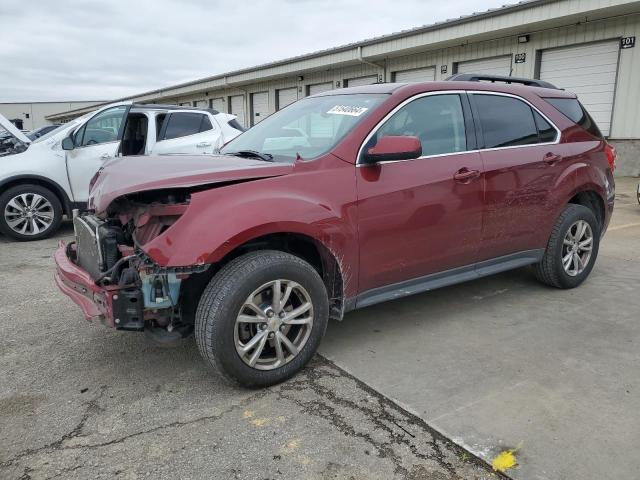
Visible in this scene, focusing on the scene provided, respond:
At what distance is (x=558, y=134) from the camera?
14.2ft

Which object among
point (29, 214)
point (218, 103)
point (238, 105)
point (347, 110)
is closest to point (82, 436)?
point (347, 110)

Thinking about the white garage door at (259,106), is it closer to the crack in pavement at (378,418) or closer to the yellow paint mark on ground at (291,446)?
the crack in pavement at (378,418)

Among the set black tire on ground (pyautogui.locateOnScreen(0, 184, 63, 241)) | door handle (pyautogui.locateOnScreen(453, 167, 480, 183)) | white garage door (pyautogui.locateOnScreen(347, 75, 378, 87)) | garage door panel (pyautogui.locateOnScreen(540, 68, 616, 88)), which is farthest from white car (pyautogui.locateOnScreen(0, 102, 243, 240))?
white garage door (pyautogui.locateOnScreen(347, 75, 378, 87))

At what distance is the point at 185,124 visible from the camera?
8.29 m

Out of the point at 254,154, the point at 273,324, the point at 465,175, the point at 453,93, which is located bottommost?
the point at 273,324

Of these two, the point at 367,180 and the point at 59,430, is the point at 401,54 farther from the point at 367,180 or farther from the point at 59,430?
the point at 59,430

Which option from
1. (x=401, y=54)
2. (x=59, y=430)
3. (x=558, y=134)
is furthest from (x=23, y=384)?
(x=401, y=54)

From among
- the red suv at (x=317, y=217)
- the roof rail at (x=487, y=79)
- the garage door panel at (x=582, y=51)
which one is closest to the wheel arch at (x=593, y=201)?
the red suv at (x=317, y=217)

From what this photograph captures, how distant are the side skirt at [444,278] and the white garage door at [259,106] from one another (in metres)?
20.5

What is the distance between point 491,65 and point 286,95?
10232 mm

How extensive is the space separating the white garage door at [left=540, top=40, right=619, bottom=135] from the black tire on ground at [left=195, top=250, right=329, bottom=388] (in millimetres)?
11968

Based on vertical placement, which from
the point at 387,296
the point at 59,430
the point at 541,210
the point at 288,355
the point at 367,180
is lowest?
the point at 59,430

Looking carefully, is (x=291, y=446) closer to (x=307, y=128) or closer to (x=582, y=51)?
(x=307, y=128)

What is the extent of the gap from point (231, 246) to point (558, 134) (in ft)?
10.2
